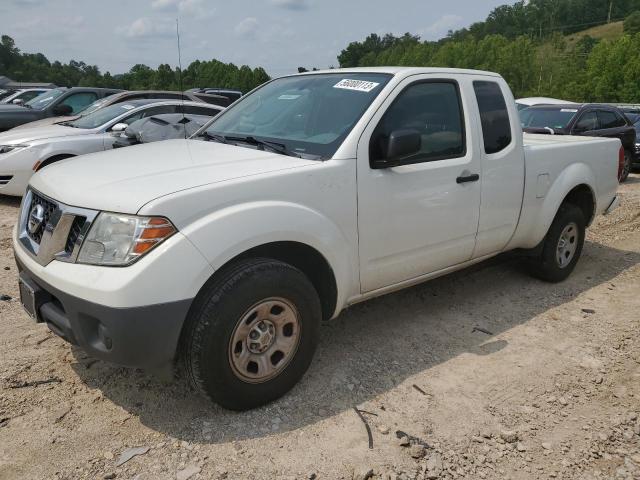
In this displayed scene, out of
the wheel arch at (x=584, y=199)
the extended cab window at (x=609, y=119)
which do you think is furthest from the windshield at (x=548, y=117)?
the wheel arch at (x=584, y=199)

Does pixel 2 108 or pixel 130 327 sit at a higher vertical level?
pixel 2 108

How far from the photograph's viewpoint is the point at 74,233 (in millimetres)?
2623

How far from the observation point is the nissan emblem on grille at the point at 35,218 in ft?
9.61

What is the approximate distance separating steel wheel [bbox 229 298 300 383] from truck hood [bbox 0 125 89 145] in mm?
6145

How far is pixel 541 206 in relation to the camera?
461cm

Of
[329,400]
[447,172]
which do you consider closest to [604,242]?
[447,172]

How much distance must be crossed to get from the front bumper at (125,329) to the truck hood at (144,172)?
0.45 metres

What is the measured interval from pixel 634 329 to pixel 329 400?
2600 mm

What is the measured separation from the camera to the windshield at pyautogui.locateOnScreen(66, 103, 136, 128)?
8.42 metres

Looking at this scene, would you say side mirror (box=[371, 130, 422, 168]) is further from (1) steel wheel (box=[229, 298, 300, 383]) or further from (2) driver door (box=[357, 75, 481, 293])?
(1) steel wheel (box=[229, 298, 300, 383])

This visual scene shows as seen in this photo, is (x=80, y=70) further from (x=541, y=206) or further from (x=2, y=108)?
(x=541, y=206)

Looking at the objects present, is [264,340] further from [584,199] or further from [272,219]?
[584,199]

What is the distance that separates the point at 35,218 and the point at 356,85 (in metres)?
2.08

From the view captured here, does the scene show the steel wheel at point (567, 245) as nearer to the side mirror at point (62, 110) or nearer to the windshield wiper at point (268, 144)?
the windshield wiper at point (268, 144)
